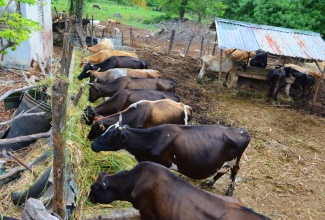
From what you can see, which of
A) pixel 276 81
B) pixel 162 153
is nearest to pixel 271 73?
pixel 276 81

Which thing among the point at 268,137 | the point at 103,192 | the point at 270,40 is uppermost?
the point at 270,40

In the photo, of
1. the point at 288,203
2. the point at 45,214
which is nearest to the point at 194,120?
the point at 288,203

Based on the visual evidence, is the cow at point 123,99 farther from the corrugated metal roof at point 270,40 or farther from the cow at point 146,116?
the corrugated metal roof at point 270,40

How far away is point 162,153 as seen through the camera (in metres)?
5.35

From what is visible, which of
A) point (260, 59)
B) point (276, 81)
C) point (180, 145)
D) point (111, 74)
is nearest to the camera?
point (180, 145)

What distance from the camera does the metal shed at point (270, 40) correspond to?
1188cm

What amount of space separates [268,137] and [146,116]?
14.3 ft

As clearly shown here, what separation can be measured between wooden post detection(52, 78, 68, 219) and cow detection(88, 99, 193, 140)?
2635mm

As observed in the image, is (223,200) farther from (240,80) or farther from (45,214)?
(240,80)

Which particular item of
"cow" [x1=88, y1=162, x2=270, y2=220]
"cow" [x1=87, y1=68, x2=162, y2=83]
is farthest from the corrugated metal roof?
"cow" [x1=88, y1=162, x2=270, y2=220]

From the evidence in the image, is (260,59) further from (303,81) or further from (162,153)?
(162,153)

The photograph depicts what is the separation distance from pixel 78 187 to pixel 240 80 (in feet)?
36.1

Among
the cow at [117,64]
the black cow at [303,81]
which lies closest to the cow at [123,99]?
the cow at [117,64]

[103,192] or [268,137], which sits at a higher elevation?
[103,192]
